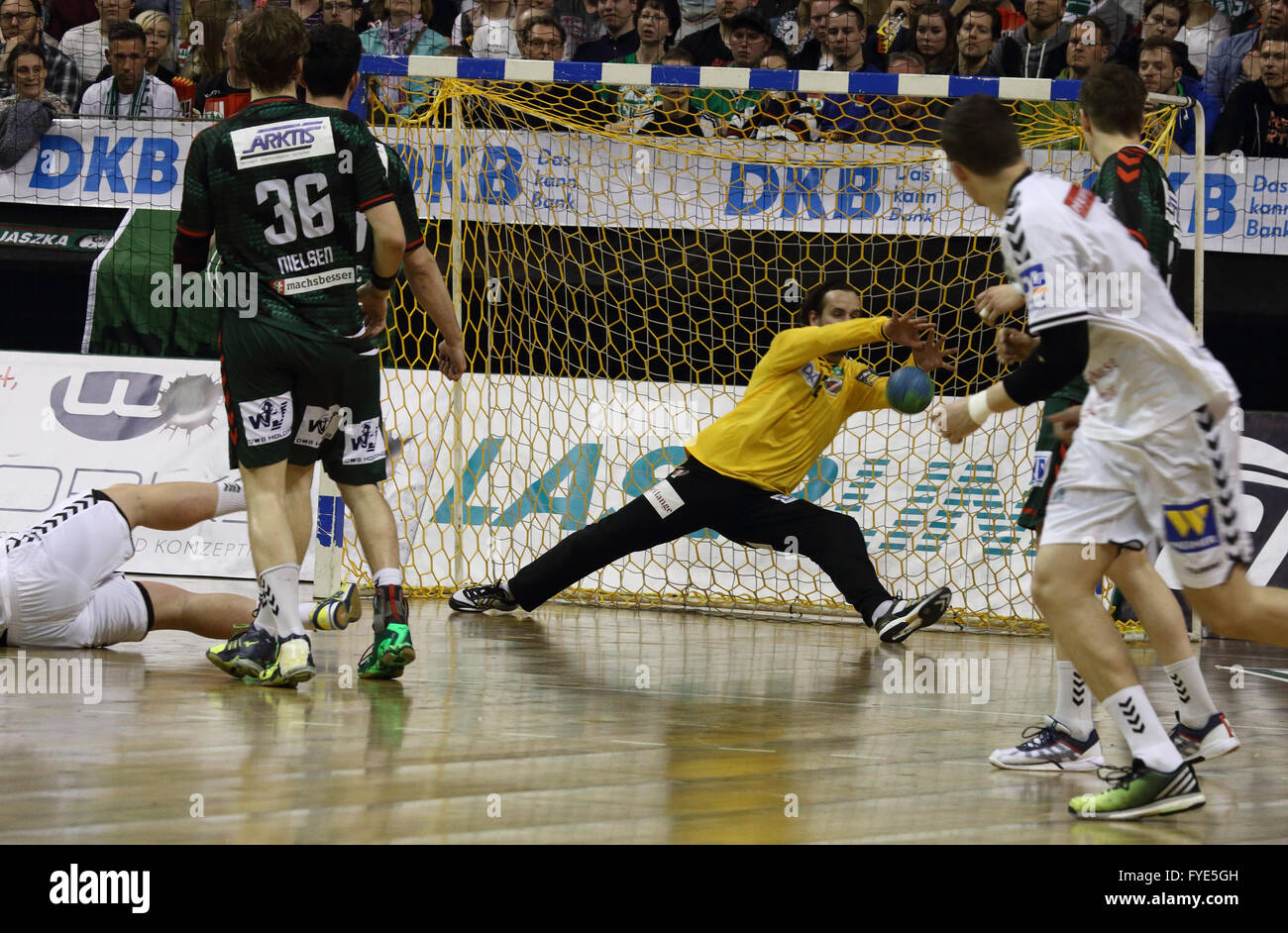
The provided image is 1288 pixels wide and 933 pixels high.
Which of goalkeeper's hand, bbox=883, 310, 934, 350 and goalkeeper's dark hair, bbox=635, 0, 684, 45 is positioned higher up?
goalkeeper's dark hair, bbox=635, 0, 684, 45

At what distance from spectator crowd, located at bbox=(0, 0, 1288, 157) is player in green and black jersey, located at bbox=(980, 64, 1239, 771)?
12.8ft

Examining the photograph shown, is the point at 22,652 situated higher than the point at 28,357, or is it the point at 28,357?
the point at 28,357

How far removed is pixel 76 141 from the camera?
30.8ft

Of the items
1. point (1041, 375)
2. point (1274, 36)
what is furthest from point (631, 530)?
point (1274, 36)

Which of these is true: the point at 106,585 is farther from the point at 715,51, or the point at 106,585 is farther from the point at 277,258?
the point at 715,51

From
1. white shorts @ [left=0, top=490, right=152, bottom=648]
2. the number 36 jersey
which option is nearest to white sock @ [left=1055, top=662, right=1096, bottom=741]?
the number 36 jersey

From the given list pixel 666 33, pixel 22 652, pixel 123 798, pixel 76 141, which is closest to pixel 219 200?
pixel 22 652

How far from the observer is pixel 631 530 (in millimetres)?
6664

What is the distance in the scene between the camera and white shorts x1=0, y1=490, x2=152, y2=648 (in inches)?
194

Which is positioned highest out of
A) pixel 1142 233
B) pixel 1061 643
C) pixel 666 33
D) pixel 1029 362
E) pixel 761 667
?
pixel 666 33

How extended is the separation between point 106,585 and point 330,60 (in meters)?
2.03

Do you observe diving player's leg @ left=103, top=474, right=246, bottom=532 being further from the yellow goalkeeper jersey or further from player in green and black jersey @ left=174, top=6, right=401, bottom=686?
the yellow goalkeeper jersey
